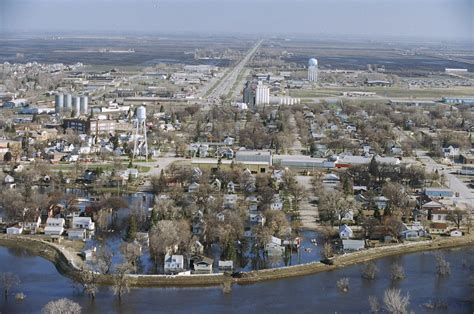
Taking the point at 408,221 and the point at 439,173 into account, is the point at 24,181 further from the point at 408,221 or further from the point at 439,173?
the point at 439,173

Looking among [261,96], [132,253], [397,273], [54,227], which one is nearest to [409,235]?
[397,273]

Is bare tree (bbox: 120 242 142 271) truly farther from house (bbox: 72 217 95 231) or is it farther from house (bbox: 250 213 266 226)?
house (bbox: 250 213 266 226)

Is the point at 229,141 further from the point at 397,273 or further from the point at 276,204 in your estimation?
the point at 397,273

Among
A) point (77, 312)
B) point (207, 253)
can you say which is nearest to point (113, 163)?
point (207, 253)

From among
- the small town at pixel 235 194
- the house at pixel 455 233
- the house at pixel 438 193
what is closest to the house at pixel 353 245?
the small town at pixel 235 194

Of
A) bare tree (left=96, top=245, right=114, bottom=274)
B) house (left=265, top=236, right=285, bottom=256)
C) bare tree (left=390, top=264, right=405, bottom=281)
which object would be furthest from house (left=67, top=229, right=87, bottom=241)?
bare tree (left=390, top=264, right=405, bottom=281)
